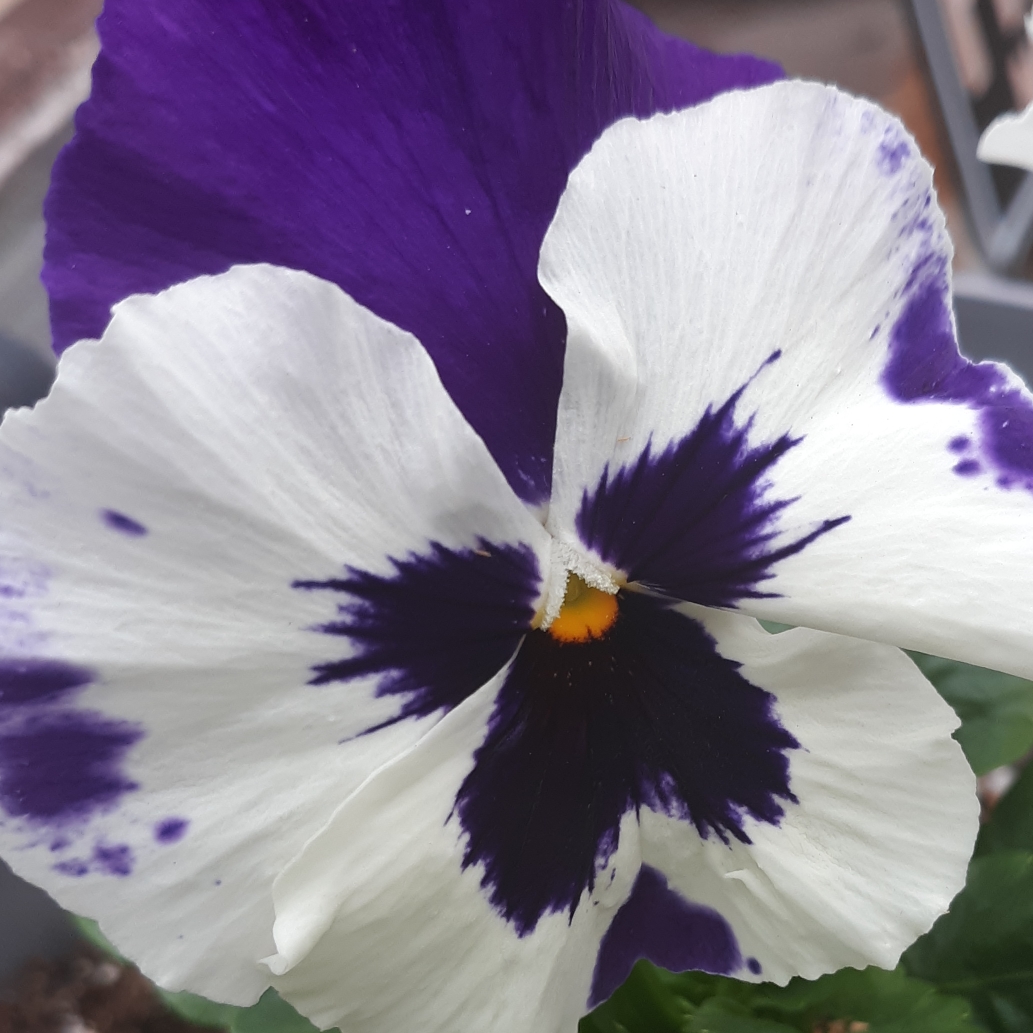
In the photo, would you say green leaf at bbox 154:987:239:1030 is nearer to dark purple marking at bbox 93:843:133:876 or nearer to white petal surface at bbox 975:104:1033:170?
dark purple marking at bbox 93:843:133:876

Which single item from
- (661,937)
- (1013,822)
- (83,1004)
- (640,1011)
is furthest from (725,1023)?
(83,1004)

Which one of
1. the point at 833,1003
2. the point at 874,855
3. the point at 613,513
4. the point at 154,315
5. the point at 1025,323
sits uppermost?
the point at 154,315

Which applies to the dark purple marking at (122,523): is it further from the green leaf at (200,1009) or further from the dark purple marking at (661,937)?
the green leaf at (200,1009)

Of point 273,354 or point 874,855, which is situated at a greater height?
point 273,354

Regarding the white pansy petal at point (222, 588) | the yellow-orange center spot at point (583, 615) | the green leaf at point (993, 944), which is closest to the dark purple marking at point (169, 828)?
the white pansy petal at point (222, 588)

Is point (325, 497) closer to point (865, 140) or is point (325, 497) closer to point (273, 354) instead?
point (273, 354)

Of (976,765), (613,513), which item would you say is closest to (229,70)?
(613,513)

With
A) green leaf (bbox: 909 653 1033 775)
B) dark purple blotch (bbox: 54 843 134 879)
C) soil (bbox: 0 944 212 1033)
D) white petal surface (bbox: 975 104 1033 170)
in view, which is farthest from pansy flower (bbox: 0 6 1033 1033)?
soil (bbox: 0 944 212 1033)
